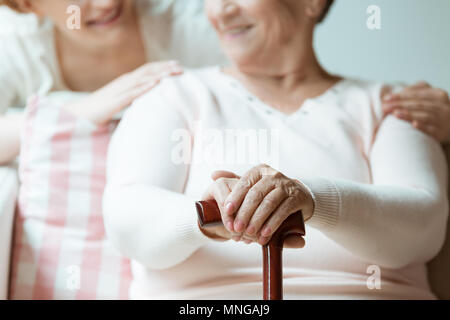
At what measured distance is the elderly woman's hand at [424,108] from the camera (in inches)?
40.4

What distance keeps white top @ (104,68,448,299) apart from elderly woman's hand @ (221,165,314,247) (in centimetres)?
10

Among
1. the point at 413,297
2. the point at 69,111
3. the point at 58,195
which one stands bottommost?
the point at 413,297

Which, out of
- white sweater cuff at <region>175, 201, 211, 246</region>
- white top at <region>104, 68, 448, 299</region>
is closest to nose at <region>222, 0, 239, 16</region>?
white top at <region>104, 68, 448, 299</region>

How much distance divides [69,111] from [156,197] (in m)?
0.31

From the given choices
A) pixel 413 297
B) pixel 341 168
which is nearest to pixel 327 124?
pixel 341 168

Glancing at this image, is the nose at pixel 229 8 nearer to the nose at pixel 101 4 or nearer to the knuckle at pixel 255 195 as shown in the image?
the nose at pixel 101 4

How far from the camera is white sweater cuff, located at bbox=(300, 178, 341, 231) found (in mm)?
749

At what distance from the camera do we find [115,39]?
3.71 ft

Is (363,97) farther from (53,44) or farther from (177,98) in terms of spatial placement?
(53,44)

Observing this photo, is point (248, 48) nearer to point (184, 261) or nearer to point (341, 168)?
point (341, 168)

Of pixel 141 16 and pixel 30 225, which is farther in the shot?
pixel 141 16

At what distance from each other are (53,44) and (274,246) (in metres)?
0.68

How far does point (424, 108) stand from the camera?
1.05 m

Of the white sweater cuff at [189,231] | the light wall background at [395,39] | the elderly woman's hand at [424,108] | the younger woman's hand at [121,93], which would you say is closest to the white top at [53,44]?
the younger woman's hand at [121,93]
